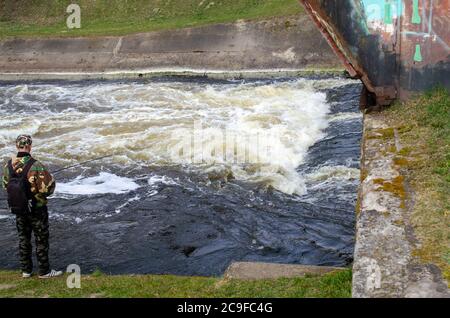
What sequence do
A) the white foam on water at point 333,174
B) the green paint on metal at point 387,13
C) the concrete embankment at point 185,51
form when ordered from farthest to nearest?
the concrete embankment at point 185,51 < the white foam on water at point 333,174 < the green paint on metal at point 387,13

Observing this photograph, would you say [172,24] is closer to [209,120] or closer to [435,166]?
[209,120]

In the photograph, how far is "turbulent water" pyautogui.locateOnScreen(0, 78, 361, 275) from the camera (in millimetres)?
9734

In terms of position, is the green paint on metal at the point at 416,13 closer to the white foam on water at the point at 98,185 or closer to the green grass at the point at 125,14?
the white foam on water at the point at 98,185

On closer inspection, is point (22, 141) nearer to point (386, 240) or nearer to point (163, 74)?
point (386, 240)

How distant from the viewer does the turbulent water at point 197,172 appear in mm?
9734

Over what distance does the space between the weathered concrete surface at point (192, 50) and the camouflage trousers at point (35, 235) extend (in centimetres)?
1603

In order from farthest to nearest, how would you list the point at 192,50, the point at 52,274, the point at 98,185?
the point at 192,50 → the point at 98,185 → the point at 52,274

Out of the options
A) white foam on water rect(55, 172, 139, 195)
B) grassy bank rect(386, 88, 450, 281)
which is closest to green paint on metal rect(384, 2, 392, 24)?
grassy bank rect(386, 88, 450, 281)

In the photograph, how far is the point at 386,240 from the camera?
644 centimetres

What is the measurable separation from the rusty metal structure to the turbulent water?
2.22 metres

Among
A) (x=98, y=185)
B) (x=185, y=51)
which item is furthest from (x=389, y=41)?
(x=185, y=51)

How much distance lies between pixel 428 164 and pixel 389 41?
3.15 m

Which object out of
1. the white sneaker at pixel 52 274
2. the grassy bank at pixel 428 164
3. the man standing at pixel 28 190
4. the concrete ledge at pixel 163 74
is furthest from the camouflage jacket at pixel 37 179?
the concrete ledge at pixel 163 74

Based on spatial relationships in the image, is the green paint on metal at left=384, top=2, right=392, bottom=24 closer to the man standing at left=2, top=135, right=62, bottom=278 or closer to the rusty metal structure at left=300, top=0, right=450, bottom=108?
the rusty metal structure at left=300, top=0, right=450, bottom=108
